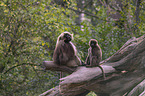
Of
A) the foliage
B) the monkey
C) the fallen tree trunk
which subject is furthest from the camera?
the foliage

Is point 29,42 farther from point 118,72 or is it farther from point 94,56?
point 118,72

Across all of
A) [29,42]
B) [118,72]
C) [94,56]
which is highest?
[29,42]

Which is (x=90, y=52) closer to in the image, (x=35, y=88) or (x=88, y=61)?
(x=88, y=61)

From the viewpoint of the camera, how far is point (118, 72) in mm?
5074

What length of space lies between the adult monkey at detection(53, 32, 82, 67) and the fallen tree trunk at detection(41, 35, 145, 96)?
1.02 ft

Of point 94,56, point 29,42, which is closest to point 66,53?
point 94,56

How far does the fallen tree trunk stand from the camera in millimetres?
4738

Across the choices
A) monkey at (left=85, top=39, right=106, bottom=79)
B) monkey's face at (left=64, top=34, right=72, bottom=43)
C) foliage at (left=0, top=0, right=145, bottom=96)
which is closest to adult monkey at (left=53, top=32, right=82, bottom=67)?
monkey's face at (left=64, top=34, right=72, bottom=43)

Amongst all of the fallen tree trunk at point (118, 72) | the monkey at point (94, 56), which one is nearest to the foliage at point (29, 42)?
the monkey at point (94, 56)

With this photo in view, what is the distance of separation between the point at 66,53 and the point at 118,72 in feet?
4.75

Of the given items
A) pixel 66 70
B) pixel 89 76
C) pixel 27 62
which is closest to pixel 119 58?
pixel 89 76

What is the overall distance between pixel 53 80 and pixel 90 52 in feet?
12.5

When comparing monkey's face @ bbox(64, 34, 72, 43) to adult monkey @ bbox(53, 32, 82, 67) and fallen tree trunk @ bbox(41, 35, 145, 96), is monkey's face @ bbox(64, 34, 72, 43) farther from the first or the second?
fallen tree trunk @ bbox(41, 35, 145, 96)

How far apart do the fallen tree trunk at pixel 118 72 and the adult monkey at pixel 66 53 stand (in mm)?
311
